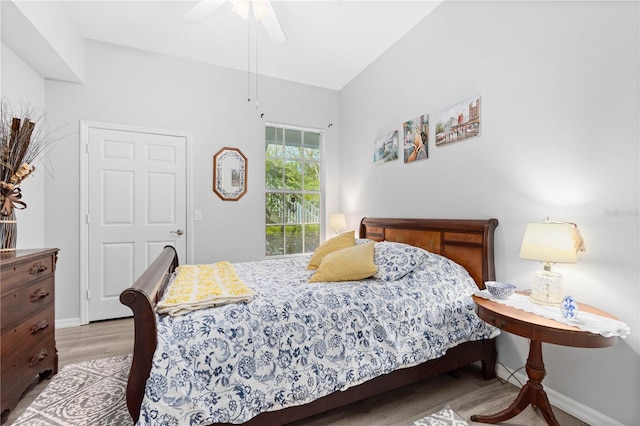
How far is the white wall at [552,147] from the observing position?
4.92ft

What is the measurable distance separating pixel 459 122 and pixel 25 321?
10.8 ft

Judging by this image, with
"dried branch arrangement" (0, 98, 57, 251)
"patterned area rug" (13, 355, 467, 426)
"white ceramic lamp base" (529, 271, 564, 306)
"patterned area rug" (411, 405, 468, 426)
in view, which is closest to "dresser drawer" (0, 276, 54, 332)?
"dried branch arrangement" (0, 98, 57, 251)

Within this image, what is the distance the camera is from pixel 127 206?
316 cm

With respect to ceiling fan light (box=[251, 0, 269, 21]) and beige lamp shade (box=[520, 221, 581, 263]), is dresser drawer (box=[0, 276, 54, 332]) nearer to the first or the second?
ceiling fan light (box=[251, 0, 269, 21])

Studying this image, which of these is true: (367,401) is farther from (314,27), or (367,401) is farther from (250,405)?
(314,27)

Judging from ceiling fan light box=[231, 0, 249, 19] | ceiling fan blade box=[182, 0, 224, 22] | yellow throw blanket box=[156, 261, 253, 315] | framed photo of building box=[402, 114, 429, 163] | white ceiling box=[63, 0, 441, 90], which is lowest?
yellow throw blanket box=[156, 261, 253, 315]

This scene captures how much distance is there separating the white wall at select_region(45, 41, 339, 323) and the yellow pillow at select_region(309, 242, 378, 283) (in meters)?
1.84

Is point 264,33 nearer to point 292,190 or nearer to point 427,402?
point 292,190

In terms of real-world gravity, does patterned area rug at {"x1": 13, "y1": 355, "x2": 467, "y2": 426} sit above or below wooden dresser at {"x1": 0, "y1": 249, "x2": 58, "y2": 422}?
below

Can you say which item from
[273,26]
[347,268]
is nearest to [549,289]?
[347,268]

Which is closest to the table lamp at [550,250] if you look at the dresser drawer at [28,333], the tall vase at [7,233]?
the dresser drawer at [28,333]

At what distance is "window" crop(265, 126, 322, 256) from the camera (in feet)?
12.8

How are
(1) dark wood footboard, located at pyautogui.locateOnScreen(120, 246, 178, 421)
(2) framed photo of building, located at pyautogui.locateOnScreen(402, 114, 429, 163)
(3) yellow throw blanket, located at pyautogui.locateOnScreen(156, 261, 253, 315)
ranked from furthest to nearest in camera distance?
(2) framed photo of building, located at pyautogui.locateOnScreen(402, 114, 429, 163)
(3) yellow throw blanket, located at pyautogui.locateOnScreen(156, 261, 253, 315)
(1) dark wood footboard, located at pyautogui.locateOnScreen(120, 246, 178, 421)

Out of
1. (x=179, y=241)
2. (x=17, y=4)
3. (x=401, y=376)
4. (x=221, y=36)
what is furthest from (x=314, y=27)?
(x=401, y=376)
